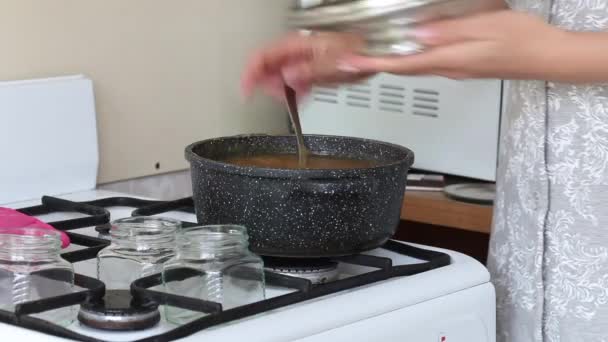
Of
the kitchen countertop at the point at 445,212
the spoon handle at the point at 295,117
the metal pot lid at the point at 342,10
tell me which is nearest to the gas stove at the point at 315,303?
the spoon handle at the point at 295,117

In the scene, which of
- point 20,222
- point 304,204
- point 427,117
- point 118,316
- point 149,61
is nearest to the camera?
point 118,316

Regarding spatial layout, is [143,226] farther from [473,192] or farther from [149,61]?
[473,192]

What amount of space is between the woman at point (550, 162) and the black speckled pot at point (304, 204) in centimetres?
10

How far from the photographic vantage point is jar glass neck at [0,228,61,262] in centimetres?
92

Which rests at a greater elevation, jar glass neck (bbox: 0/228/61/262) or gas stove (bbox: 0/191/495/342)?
jar glass neck (bbox: 0/228/61/262)

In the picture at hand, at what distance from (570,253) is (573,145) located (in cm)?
11

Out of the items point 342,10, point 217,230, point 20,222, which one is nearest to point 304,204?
point 217,230

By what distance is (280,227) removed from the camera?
0.97 m

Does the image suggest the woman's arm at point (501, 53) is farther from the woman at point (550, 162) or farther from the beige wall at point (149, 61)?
the beige wall at point (149, 61)

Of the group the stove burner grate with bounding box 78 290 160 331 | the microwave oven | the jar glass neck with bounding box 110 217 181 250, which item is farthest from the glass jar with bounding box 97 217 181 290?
the microwave oven

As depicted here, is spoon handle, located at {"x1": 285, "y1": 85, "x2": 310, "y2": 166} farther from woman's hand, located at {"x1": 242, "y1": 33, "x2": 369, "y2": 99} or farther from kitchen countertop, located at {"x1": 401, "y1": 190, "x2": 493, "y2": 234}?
kitchen countertop, located at {"x1": 401, "y1": 190, "x2": 493, "y2": 234}

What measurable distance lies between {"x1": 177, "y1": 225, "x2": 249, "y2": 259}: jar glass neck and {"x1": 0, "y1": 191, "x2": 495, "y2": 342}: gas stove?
0.04 m

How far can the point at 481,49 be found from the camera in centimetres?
90

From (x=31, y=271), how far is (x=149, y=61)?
615 millimetres
